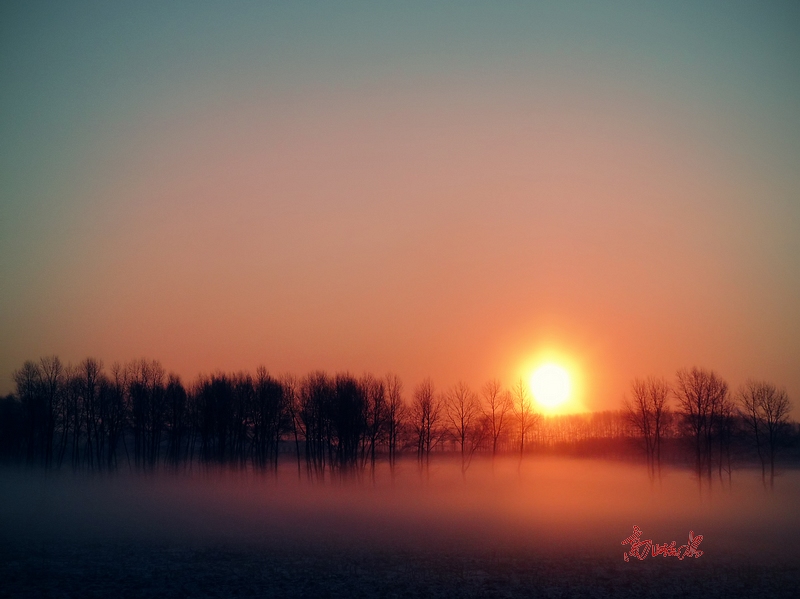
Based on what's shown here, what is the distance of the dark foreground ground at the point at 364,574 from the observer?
77.5 feet

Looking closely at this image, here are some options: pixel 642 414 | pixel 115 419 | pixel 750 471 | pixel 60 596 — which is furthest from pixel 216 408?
pixel 750 471

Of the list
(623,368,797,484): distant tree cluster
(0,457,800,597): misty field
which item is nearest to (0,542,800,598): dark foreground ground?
(0,457,800,597): misty field

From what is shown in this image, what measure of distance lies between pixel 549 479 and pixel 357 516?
40.7 meters

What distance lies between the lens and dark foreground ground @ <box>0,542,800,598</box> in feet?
77.5

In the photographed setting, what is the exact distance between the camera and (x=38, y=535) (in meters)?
33.8
